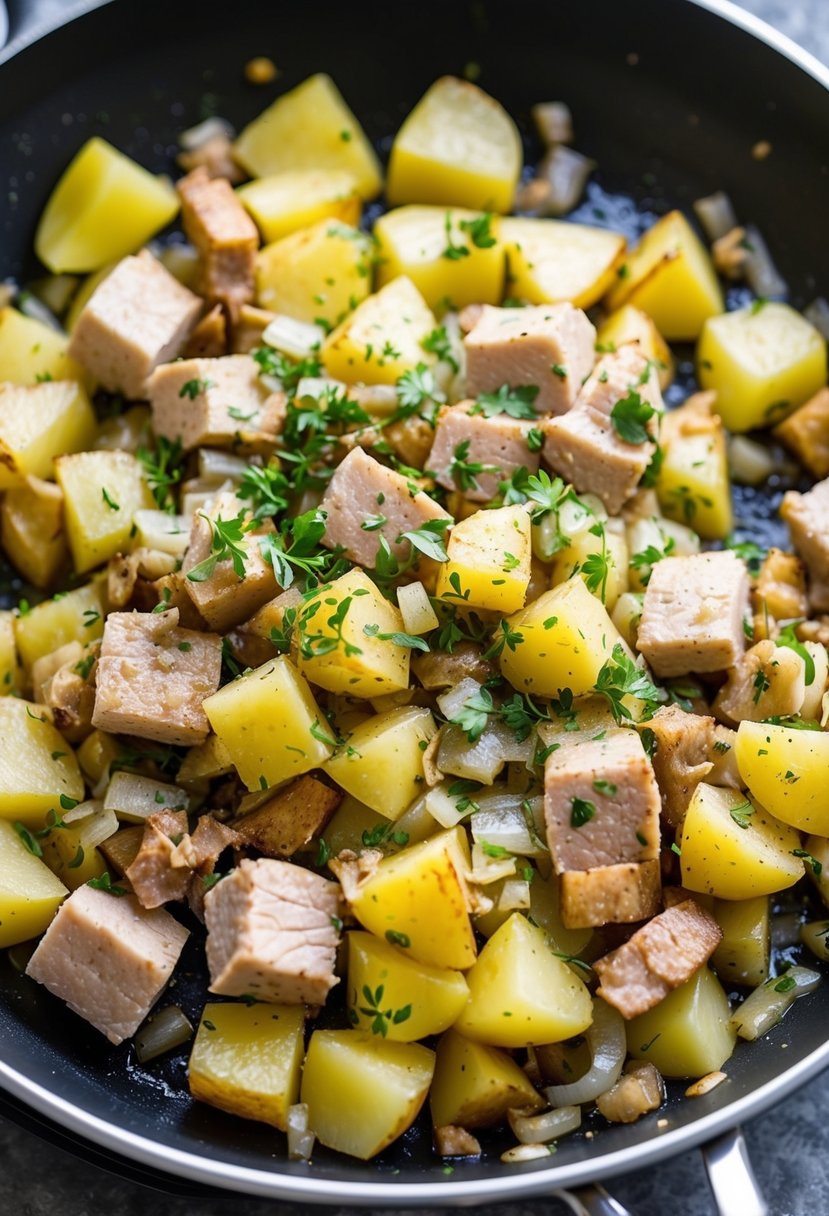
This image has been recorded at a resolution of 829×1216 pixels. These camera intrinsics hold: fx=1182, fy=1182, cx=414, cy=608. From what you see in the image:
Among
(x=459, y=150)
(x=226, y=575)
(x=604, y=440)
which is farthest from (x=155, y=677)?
(x=459, y=150)

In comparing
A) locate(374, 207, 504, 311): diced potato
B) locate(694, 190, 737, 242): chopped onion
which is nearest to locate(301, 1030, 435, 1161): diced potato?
locate(374, 207, 504, 311): diced potato

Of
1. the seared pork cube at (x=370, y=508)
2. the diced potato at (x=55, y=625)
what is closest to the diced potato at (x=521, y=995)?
the seared pork cube at (x=370, y=508)

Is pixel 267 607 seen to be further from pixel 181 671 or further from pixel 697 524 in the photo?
pixel 697 524

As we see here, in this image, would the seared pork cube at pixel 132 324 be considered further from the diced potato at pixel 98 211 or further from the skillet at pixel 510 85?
the skillet at pixel 510 85

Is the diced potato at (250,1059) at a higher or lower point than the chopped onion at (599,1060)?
lower

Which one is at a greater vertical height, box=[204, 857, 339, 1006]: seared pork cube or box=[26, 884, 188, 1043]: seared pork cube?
box=[204, 857, 339, 1006]: seared pork cube

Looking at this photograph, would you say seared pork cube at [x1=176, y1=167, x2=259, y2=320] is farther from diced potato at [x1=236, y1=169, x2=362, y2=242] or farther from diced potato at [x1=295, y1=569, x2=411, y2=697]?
diced potato at [x1=295, y1=569, x2=411, y2=697]

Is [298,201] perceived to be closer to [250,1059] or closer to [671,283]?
[671,283]
